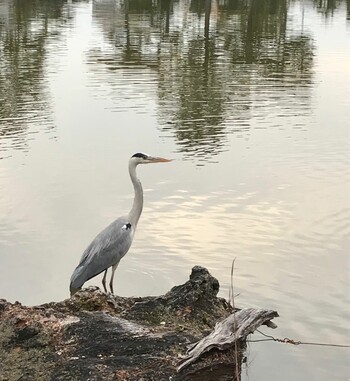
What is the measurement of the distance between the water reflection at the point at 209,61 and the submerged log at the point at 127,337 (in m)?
7.36

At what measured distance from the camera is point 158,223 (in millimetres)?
10164

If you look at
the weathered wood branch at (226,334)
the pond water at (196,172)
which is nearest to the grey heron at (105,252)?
the pond water at (196,172)

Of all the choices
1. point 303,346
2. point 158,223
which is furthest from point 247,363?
point 158,223

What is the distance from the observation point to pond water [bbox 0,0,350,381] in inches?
327

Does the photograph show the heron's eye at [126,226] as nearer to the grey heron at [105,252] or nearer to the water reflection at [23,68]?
the grey heron at [105,252]

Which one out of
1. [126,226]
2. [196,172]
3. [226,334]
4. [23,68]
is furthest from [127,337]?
[23,68]

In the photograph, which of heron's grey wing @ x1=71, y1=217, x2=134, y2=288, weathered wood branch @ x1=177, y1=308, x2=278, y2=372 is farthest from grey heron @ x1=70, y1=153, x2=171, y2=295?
weathered wood branch @ x1=177, y1=308, x2=278, y2=372

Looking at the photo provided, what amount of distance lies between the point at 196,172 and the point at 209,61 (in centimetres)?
1227

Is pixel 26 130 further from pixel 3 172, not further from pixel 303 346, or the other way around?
pixel 303 346

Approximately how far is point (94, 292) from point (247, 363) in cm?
150

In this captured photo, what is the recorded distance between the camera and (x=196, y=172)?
12680mm

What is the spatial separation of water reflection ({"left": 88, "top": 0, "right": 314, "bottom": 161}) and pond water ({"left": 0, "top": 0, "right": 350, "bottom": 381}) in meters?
0.09

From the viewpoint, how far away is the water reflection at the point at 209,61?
1639 cm

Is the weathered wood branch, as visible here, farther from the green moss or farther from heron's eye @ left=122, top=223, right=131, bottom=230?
heron's eye @ left=122, top=223, right=131, bottom=230
